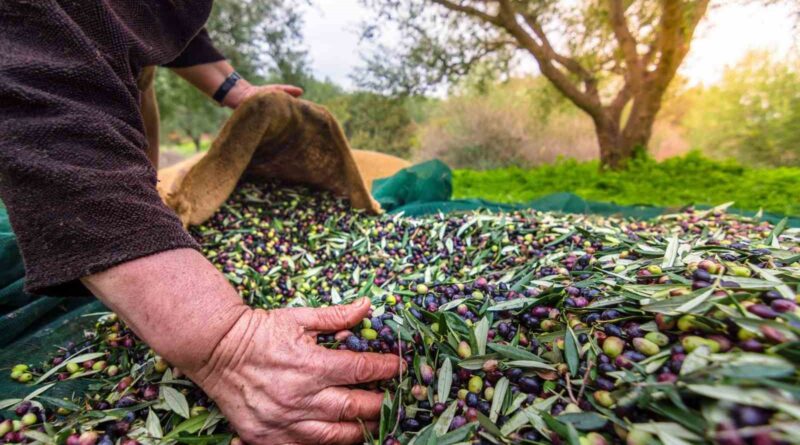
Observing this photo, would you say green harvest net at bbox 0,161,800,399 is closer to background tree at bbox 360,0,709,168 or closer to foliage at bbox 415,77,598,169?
background tree at bbox 360,0,709,168

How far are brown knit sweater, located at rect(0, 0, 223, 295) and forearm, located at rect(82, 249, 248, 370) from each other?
0.10 ft

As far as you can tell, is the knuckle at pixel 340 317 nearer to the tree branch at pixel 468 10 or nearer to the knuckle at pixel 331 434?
the knuckle at pixel 331 434

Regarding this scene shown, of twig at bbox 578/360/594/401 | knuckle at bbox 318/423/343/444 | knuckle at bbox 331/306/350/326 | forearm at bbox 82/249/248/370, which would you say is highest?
forearm at bbox 82/249/248/370

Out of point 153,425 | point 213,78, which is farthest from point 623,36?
point 153,425

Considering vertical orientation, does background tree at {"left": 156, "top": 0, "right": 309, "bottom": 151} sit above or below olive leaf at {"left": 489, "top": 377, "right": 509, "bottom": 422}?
above

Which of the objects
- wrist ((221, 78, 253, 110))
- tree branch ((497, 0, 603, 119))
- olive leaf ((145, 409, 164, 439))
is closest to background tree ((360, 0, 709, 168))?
tree branch ((497, 0, 603, 119))

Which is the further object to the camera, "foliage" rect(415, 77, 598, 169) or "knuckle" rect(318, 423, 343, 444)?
"foliage" rect(415, 77, 598, 169)

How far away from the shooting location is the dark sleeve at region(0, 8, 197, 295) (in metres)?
0.69

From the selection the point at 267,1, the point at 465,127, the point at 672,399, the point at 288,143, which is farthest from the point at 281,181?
the point at 267,1

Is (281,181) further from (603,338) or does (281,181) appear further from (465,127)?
(465,127)

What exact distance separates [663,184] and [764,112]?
1.57 m

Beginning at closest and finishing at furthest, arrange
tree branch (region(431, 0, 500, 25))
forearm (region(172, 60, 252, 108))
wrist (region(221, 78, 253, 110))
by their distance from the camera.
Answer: forearm (region(172, 60, 252, 108))
wrist (region(221, 78, 253, 110))
tree branch (region(431, 0, 500, 25))

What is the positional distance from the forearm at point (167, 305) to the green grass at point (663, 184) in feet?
9.16

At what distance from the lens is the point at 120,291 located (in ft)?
2.37
